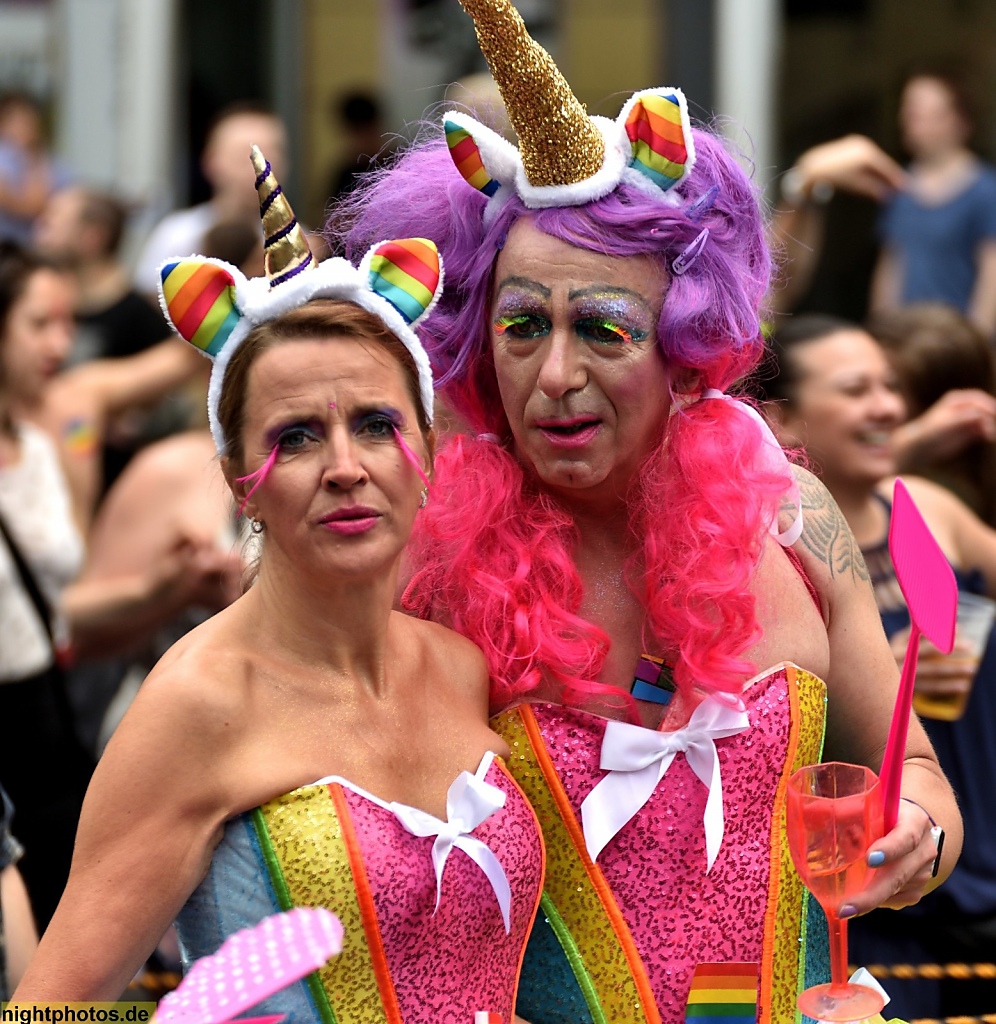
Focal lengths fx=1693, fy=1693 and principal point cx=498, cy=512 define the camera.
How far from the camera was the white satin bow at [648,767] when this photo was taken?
8.02ft

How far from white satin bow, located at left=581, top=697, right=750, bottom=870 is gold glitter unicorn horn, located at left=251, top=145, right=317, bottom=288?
2.66ft

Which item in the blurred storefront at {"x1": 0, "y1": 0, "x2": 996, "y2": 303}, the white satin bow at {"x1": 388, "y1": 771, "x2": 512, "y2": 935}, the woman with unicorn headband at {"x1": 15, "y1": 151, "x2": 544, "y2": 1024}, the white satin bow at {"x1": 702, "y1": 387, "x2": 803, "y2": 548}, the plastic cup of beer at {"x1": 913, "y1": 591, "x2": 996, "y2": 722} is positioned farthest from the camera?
the blurred storefront at {"x1": 0, "y1": 0, "x2": 996, "y2": 303}

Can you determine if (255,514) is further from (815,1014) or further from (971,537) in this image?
(971,537)

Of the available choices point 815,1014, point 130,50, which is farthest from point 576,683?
point 130,50

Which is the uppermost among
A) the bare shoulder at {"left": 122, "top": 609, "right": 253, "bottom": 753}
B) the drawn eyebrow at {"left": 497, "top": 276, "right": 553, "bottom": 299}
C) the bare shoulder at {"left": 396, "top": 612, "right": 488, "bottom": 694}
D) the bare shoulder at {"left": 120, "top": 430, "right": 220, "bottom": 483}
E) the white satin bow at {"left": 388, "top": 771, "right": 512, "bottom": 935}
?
the drawn eyebrow at {"left": 497, "top": 276, "right": 553, "bottom": 299}

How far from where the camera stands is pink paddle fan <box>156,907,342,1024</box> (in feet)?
5.81

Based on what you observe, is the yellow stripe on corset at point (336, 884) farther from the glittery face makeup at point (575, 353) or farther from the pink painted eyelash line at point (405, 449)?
the glittery face makeup at point (575, 353)

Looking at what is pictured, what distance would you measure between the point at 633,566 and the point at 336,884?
797 millimetres

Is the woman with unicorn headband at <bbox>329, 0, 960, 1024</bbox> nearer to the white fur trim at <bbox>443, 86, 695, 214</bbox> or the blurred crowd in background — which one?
the white fur trim at <bbox>443, 86, 695, 214</bbox>

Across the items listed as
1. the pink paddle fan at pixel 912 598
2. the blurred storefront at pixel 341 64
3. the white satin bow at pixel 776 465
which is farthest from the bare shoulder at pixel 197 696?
the blurred storefront at pixel 341 64

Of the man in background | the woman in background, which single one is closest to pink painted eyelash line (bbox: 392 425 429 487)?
the woman in background

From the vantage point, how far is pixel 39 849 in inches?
144

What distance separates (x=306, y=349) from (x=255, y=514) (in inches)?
8.8

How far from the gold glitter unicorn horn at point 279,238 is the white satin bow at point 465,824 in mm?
696
